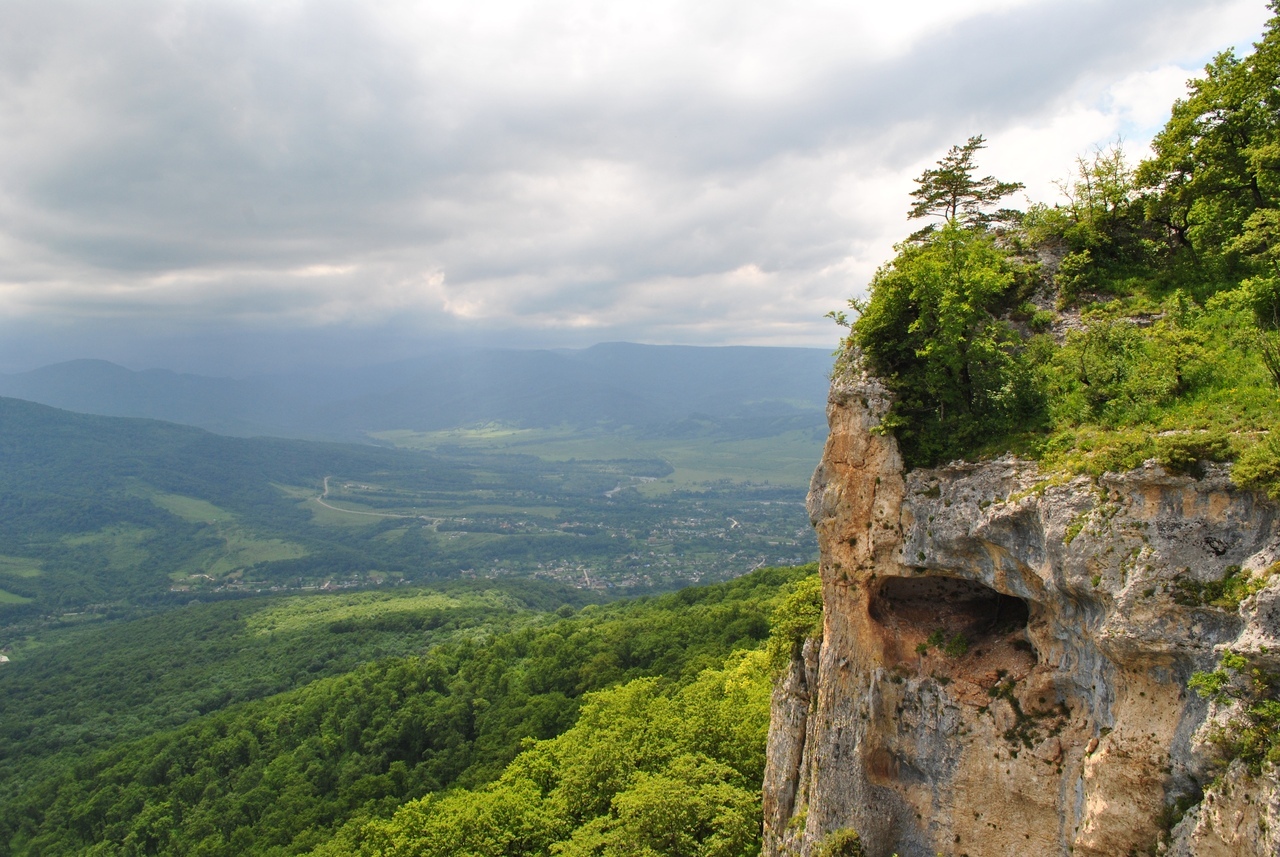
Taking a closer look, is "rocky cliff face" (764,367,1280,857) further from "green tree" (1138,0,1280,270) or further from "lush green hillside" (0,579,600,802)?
"lush green hillside" (0,579,600,802)

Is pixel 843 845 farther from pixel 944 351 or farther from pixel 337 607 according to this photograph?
pixel 337 607

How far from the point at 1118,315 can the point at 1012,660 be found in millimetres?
10822

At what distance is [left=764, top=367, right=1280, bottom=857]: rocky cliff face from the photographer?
12969 mm

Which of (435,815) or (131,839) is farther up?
(435,815)

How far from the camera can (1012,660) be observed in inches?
708

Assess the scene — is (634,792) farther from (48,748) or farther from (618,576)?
(618,576)

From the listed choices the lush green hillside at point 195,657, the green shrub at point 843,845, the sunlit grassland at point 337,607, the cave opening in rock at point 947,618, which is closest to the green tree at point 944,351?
the cave opening in rock at point 947,618

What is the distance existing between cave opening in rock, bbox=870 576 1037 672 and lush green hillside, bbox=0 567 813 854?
648 inches

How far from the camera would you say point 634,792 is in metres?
28.7

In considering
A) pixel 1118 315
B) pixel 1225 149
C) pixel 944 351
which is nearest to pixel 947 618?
pixel 944 351

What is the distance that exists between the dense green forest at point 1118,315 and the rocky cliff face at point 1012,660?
1.18 metres

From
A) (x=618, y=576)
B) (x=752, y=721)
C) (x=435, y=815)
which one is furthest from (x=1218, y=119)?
(x=618, y=576)

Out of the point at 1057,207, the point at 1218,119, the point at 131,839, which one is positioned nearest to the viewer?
the point at 1218,119

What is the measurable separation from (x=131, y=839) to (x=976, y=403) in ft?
246
